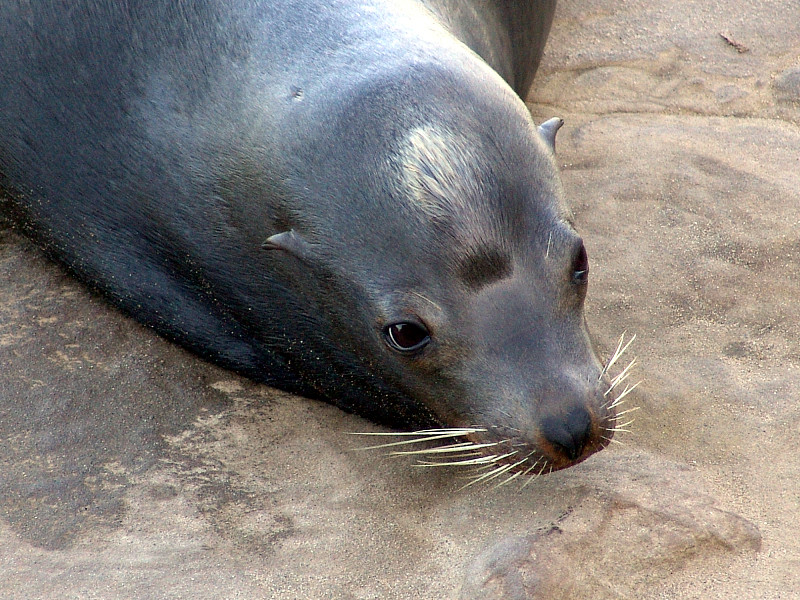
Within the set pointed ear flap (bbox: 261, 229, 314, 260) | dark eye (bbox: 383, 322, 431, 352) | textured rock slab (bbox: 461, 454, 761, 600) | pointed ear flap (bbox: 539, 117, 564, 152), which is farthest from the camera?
pointed ear flap (bbox: 539, 117, 564, 152)

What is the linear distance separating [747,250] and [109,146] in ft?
8.69

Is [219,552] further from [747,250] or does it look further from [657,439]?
[747,250]

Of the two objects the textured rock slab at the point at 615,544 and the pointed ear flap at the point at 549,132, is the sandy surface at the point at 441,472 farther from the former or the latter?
the pointed ear flap at the point at 549,132

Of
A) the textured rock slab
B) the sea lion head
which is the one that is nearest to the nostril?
the sea lion head

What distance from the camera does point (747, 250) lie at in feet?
14.4

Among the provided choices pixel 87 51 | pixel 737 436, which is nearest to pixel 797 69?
pixel 737 436

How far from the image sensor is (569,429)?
2963 millimetres

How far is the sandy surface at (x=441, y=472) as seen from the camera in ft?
9.73

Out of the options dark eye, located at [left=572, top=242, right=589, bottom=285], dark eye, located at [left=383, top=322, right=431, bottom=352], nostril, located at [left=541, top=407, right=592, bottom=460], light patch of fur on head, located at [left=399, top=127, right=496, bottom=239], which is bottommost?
Result: nostril, located at [left=541, top=407, right=592, bottom=460]

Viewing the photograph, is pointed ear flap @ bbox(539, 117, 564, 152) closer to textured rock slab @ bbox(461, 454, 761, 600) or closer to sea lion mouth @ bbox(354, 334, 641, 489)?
sea lion mouth @ bbox(354, 334, 641, 489)

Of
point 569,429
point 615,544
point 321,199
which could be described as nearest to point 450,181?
point 321,199

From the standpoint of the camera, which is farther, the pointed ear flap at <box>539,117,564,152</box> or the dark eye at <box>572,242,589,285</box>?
the pointed ear flap at <box>539,117,564,152</box>

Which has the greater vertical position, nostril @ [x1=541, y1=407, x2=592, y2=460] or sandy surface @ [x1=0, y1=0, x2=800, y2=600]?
nostril @ [x1=541, y1=407, x2=592, y2=460]

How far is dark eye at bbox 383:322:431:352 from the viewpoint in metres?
3.13
